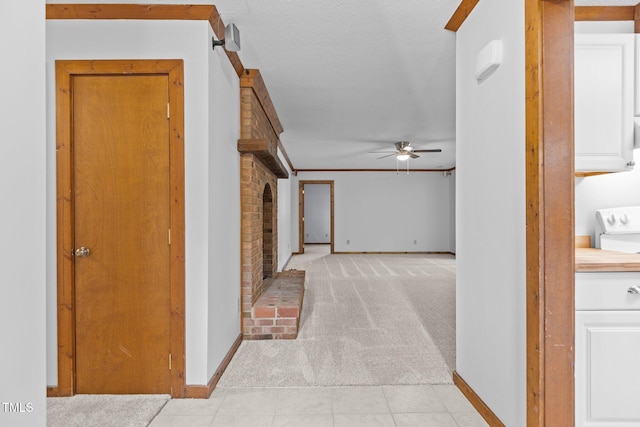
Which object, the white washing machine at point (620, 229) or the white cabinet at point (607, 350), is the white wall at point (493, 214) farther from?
the white washing machine at point (620, 229)

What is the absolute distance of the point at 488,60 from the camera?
1764 millimetres

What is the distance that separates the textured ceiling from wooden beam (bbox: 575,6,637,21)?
712 millimetres

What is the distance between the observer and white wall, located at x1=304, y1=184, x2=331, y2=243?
13031mm

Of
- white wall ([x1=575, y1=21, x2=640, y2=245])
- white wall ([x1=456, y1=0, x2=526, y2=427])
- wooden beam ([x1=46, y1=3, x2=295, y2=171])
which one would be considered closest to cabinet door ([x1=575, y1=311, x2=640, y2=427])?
white wall ([x1=456, y1=0, x2=526, y2=427])

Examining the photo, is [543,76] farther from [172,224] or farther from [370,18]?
[172,224]

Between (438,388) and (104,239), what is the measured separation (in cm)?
229

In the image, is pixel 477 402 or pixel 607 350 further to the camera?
pixel 477 402

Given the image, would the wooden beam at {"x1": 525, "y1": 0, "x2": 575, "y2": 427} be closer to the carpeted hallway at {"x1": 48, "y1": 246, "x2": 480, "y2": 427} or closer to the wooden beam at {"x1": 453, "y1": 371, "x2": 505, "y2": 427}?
the wooden beam at {"x1": 453, "y1": 371, "x2": 505, "y2": 427}

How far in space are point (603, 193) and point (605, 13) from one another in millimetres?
1057

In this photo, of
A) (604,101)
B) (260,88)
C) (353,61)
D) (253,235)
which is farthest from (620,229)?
(260,88)

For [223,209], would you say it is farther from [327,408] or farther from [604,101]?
[604,101]

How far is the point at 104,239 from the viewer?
2.15 metres

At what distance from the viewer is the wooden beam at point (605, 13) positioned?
2025 millimetres

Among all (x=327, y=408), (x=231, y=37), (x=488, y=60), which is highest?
(x=231, y=37)
